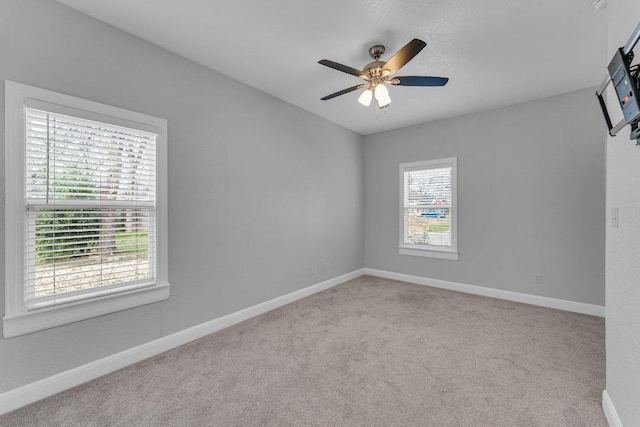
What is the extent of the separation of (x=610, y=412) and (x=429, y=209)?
324 centimetres

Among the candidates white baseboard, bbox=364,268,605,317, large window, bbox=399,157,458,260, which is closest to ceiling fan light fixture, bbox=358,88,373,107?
large window, bbox=399,157,458,260

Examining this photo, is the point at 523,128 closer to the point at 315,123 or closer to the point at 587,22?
the point at 587,22

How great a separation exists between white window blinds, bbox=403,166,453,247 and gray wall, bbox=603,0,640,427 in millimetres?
2724

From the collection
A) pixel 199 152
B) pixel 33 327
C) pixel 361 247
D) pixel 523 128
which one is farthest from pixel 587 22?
pixel 33 327

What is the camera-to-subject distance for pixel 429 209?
15.1 feet

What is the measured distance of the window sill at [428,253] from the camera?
4315 millimetres

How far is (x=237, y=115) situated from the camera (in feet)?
10.2

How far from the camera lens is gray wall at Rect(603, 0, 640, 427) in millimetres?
1328

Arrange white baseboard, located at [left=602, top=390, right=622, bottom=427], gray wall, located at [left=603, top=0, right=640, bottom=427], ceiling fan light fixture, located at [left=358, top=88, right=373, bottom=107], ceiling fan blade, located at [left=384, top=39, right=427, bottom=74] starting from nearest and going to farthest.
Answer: gray wall, located at [left=603, top=0, right=640, bottom=427]
white baseboard, located at [left=602, top=390, right=622, bottom=427]
ceiling fan blade, located at [left=384, top=39, right=427, bottom=74]
ceiling fan light fixture, located at [left=358, top=88, right=373, bottom=107]

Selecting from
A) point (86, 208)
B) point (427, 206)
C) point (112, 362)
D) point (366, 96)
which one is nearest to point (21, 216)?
point (86, 208)

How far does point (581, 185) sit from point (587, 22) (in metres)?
2.02

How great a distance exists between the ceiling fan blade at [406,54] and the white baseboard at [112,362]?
9.50ft

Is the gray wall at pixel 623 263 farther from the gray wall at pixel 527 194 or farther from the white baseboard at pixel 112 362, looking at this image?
the white baseboard at pixel 112 362

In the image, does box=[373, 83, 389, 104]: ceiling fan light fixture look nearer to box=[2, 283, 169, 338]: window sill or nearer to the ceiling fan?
the ceiling fan
